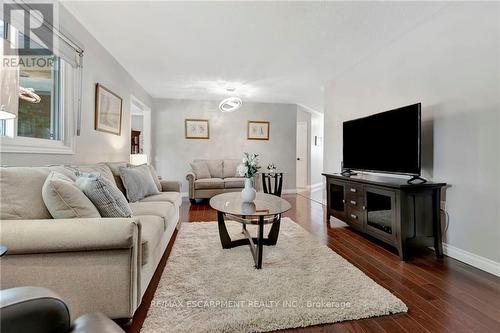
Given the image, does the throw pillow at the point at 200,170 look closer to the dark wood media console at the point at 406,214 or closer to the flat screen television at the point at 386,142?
the flat screen television at the point at 386,142

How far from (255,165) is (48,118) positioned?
2061mm

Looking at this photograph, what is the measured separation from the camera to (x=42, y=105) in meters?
2.30

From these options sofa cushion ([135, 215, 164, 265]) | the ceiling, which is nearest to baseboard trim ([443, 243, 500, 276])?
the ceiling

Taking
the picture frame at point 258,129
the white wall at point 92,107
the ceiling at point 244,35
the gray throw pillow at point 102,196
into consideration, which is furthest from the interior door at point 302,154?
the gray throw pillow at point 102,196

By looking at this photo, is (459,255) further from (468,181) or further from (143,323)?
(143,323)

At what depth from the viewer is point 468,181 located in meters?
2.31

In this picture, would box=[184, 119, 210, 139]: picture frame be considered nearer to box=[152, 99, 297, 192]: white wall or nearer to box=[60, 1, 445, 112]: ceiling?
box=[152, 99, 297, 192]: white wall

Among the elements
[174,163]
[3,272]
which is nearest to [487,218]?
[3,272]

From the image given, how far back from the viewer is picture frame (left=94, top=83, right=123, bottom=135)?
3119mm

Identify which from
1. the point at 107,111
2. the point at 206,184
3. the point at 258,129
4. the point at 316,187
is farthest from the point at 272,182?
the point at 107,111

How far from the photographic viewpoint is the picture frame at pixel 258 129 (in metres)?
6.43

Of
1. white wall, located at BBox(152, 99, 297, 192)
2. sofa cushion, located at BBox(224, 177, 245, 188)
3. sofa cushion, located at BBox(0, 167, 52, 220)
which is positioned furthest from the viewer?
white wall, located at BBox(152, 99, 297, 192)

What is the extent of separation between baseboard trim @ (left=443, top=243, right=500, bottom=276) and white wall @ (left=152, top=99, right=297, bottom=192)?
14.0 ft

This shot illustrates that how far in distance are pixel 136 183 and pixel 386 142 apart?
2.93 metres
